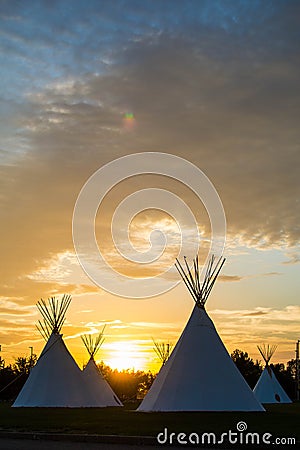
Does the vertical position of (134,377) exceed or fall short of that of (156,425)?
it exceeds it

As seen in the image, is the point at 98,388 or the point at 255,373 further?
the point at 255,373

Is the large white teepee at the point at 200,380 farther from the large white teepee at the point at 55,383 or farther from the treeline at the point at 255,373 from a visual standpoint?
the treeline at the point at 255,373

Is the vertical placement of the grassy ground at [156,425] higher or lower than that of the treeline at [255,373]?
lower

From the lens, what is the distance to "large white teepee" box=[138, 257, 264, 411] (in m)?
20.4

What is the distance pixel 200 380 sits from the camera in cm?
2088

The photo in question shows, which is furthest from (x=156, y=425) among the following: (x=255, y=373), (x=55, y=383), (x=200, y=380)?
(x=255, y=373)

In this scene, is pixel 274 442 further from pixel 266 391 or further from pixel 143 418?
pixel 266 391

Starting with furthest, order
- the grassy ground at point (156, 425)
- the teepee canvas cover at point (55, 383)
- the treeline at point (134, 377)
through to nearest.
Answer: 1. the treeline at point (134, 377)
2. the teepee canvas cover at point (55, 383)
3. the grassy ground at point (156, 425)

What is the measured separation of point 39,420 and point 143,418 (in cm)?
294

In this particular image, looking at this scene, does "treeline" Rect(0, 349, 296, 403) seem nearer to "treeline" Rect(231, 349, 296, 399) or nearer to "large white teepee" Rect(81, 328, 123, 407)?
"treeline" Rect(231, 349, 296, 399)

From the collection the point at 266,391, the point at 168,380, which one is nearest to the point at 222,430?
the point at 168,380

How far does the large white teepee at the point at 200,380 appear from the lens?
20438mm

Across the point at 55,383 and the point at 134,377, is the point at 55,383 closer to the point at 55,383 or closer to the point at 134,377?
the point at 55,383

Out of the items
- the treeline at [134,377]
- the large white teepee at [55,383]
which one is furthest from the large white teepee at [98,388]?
the treeline at [134,377]
